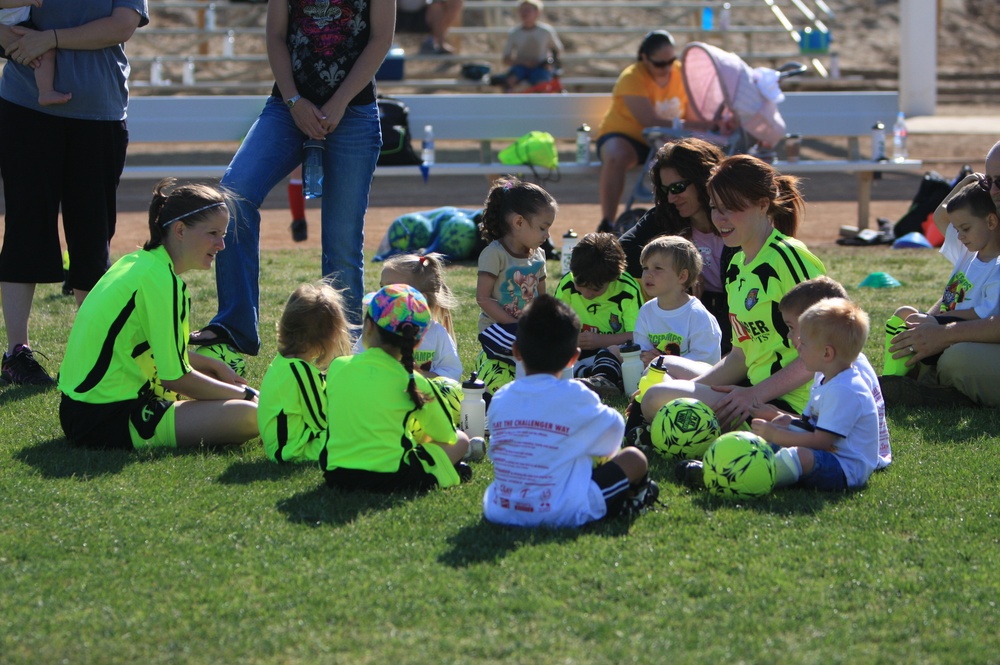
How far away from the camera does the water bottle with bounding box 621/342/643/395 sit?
19.7ft

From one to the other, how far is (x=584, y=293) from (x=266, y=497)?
2.46 m

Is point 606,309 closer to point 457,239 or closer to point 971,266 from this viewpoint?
point 971,266

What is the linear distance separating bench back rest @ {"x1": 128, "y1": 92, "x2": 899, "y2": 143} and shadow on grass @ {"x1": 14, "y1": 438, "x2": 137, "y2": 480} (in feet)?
28.6

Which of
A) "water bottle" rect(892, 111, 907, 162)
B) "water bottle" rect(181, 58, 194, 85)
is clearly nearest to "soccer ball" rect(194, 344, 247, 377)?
"water bottle" rect(892, 111, 907, 162)

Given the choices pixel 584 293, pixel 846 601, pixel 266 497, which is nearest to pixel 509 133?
pixel 584 293

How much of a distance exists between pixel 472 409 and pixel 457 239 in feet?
17.7

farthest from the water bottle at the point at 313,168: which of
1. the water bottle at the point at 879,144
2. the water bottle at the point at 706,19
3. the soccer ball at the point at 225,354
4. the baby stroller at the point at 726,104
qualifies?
the water bottle at the point at 706,19

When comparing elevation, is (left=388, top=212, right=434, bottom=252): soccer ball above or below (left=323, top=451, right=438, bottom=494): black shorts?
above

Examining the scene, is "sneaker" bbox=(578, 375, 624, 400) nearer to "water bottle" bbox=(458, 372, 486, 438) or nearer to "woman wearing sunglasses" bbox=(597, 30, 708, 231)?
"water bottle" bbox=(458, 372, 486, 438)

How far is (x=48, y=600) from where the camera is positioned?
3.54 m

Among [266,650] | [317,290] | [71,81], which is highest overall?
[71,81]

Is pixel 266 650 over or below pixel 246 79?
below

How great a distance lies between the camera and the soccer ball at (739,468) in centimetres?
441

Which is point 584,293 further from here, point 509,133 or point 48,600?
point 509,133
